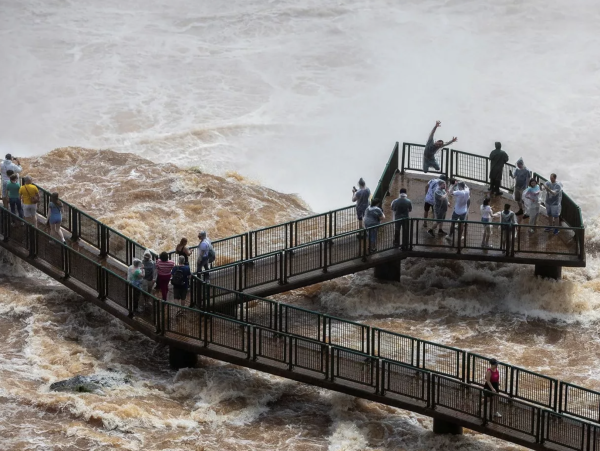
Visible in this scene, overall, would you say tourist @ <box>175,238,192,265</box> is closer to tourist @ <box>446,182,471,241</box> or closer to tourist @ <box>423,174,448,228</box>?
tourist @ <box>423,174,448,228</box>

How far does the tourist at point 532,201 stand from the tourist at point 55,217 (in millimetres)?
11436

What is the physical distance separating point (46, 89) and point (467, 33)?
1988cm

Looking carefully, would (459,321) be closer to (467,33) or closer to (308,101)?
(308,101)

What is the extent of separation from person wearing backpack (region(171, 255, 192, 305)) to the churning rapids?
162 cm

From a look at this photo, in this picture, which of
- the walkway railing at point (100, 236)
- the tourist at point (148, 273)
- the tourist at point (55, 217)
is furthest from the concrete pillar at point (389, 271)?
the tourist at point (55, 217)

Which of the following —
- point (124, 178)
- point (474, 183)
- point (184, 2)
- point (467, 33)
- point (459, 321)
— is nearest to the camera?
point (459, 321)

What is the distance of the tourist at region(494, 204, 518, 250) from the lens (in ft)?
102

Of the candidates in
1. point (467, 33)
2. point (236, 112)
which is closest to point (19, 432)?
point (236, 112)

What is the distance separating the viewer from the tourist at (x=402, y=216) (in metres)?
31.2

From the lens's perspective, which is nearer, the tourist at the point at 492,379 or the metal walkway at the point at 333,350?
the metal walkway at the point at 333,350

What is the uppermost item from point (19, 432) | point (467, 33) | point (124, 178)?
point (467, 33)

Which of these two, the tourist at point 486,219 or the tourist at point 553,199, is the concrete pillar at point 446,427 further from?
the tourist at point 553,199

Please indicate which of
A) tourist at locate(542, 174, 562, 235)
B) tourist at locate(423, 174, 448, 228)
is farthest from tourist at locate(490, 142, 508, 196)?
tourist at locate(423, 174, 448, 228)

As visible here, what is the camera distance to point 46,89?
53.6 meters
